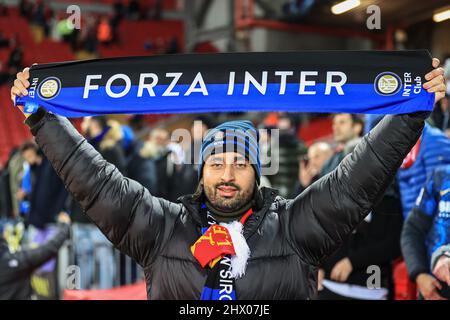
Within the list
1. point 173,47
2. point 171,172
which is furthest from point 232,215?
point 173,47

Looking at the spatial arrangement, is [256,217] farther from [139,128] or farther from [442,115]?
[139,128]

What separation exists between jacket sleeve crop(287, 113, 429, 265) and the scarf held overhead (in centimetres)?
13

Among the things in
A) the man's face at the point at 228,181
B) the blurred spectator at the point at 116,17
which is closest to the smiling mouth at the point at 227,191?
the man's face at the point at 228,181

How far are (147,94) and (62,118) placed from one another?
35cm

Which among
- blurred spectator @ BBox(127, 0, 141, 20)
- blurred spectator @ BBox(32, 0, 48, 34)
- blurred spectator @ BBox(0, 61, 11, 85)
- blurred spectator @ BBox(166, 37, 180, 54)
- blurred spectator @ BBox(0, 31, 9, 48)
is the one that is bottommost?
blurred spectator @ BBox(0, 61, 11, 85)

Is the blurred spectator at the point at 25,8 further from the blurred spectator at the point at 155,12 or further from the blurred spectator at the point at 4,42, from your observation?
the blurred spectator at the point at 155,12

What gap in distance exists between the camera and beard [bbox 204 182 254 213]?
8.80 feet

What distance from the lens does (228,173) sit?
2697mm

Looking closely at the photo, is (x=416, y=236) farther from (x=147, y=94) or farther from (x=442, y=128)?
(x=147, y=94)

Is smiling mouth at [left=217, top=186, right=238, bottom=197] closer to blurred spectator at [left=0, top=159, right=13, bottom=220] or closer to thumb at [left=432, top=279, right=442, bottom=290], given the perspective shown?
thumb at [left=432, top=279, right=442, bottom=290]

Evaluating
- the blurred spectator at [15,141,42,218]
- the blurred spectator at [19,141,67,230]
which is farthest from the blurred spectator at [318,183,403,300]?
the blurred spectator at [15,141,42,218]

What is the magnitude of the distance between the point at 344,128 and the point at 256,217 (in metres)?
2.25
